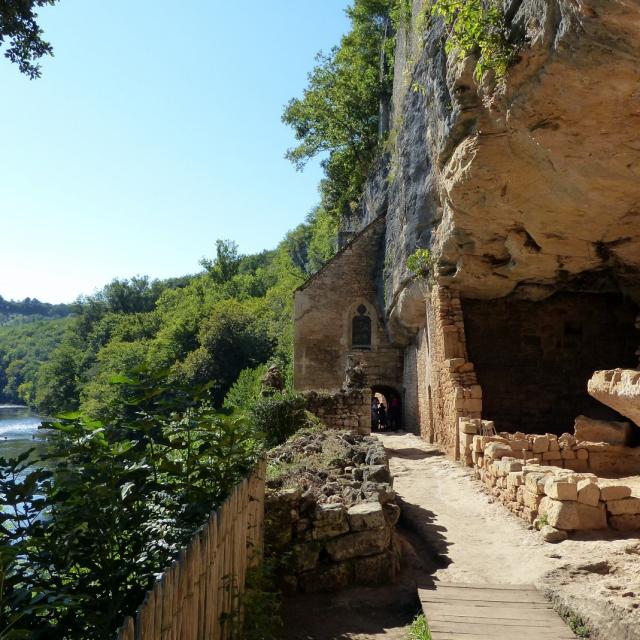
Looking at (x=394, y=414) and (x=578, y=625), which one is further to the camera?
(x=394, y=414)

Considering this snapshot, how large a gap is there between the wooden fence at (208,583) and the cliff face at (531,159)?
574 centimetres

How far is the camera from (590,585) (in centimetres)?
517

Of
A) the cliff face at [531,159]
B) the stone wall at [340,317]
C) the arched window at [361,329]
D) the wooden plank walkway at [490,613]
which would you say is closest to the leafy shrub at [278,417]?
the cliff face at [531,159]

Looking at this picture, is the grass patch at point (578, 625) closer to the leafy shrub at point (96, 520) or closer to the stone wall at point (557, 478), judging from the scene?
the stone wall at point (557, 478)

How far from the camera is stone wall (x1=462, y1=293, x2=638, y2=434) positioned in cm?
1388

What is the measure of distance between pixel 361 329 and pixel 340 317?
841 millimetres

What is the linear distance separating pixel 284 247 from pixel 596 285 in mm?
52517

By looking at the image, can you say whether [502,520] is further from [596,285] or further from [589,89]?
[596,285]

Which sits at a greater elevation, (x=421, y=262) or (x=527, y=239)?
(x=421, y=262)

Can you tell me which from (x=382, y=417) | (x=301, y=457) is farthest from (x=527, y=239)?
(x=382, y=417)

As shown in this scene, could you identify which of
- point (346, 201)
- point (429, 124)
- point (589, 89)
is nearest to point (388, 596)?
point (589, 89)

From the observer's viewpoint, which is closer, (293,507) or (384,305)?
(293,507)

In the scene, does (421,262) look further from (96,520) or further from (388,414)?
(96,520)

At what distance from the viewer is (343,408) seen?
13.2 m
